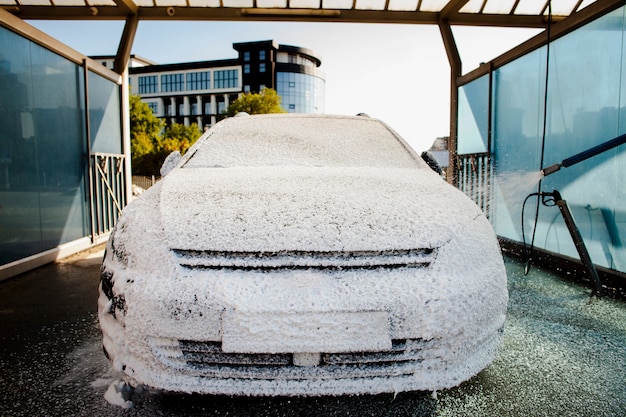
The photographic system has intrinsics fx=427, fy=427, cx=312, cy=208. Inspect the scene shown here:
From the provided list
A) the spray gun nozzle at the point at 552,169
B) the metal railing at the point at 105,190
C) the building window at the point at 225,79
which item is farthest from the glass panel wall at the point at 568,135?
the building window at the point at 225,79

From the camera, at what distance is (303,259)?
5.62ft

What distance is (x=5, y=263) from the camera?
4.69 m

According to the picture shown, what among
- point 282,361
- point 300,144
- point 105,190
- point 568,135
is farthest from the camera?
point 105,190

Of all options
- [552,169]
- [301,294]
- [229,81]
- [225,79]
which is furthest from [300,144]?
[225,79]

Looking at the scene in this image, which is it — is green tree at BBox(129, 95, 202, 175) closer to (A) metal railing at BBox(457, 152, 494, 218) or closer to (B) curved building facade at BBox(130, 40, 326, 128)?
(B) curved building facade at BBox(130, 40, 326, 128)

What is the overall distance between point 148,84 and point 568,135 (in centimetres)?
7567

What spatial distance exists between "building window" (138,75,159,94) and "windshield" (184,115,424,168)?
7470 centimetres

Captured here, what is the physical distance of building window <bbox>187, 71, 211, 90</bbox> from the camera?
68312mm

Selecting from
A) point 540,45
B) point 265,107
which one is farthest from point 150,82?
point 540,45

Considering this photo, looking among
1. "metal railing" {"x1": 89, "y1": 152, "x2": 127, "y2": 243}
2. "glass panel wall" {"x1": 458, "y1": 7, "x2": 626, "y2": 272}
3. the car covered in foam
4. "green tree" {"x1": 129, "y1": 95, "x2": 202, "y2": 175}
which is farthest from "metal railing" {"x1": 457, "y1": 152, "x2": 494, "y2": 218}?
"green tree" {"x1": 129, "y1": 95, "x2": 202, "y2": 175}

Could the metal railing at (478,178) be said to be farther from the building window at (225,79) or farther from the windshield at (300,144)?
the building window at (225,79)

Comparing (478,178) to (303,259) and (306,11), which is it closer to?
(306,11)

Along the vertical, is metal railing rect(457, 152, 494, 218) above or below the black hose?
below

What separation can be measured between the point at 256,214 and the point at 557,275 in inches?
168
